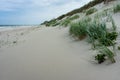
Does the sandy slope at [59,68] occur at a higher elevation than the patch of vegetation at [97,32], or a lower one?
lower

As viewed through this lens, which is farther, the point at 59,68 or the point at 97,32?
the point at 97,32

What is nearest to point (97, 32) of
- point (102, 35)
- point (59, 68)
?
point (102, 35)

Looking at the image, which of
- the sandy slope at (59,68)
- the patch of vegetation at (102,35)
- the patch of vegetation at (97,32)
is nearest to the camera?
the sandy slope at (59,68)

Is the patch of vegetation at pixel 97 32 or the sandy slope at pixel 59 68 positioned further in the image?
the patch of vegetation at pixel 97 32

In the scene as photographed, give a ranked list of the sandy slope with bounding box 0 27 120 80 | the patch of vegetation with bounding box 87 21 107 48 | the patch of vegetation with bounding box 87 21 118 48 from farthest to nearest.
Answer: the patch of vegetation with bounding box 87 21 107 48 < the patch of vegetation with bounding box 87 21 118 48 < the sandy slope with bounding box 0 27 120 80

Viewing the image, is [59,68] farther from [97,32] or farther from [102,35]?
[97,32]

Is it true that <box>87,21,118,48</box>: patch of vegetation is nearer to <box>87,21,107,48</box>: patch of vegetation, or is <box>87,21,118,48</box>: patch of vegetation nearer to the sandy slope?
A: <box>87,21,107,48</box>: patch of vegetation

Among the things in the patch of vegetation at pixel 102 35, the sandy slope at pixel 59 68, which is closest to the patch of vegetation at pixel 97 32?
the patch of vegetation at pixel 102 35

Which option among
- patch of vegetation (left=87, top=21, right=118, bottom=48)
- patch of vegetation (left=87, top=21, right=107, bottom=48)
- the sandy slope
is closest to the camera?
the sandy slope

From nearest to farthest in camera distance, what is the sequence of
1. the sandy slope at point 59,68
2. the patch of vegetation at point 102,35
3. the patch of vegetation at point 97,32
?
1. the sandy slope at point 59,68
2. the patch of vegetation at point 102,35
3. the patch of vegetation at point 97,32

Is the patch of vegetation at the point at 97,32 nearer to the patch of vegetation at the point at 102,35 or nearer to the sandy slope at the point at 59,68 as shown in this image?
the patch of vegetation at the point at 102,35

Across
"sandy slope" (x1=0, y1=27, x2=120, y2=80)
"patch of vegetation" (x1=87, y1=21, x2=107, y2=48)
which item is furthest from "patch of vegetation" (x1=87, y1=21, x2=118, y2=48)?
"sandy slope" (x1=0, y1=27, x2=120, y2=80)

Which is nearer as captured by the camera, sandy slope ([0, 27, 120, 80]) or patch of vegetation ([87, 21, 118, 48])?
sandy slope ([0, 27, 120, 80])

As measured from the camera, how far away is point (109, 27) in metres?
4.16
